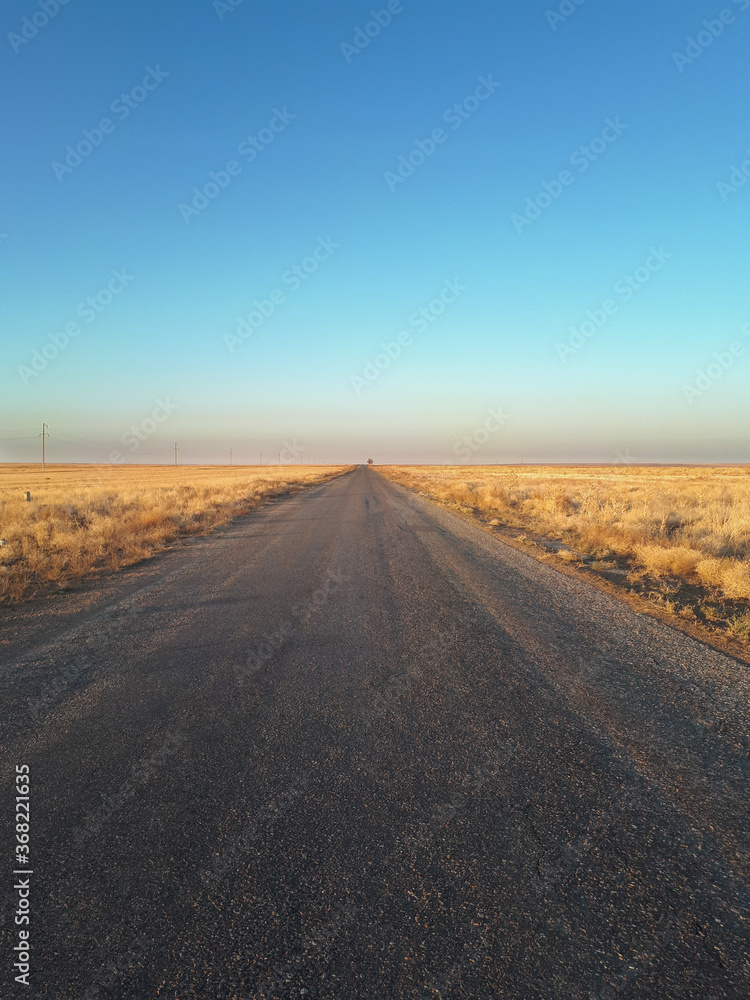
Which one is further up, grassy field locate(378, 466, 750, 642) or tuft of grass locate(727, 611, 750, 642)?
grassy field locate(378, 466, 750, 642)

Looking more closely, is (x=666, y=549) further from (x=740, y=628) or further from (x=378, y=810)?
(x=378, y=810)

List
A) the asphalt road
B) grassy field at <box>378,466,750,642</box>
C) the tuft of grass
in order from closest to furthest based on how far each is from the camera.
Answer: the asphalt road, the tuft of grass, grassy field at <box>378,466,750,642</box>

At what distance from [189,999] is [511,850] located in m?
1.53

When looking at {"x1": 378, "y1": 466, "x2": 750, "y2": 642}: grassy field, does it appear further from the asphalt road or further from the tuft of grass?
the asphalt road

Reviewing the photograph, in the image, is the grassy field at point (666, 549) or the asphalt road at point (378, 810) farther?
the grassy field at point (666, 549)

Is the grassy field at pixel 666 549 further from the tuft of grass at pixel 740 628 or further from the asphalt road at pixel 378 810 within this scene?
the asphalt road at pixel 378 810

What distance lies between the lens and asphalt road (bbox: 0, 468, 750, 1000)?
183cm

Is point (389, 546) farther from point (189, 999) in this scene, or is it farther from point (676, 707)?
point (189, 999)

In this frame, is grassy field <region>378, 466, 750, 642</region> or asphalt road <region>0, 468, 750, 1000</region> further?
grassy field <region>378, 466, 750, 642</region>

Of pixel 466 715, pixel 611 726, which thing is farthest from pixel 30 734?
pixel 611 726

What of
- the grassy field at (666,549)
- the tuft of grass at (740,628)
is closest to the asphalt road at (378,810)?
the tuft of grass at (740,628)

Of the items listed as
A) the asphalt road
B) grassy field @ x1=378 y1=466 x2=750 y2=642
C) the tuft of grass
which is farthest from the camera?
grassy field @ x1=378 y1=466 x2=750 y2=642

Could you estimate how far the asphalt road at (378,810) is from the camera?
183cm

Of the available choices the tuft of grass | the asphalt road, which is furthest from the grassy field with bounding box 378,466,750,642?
the asphalt road
